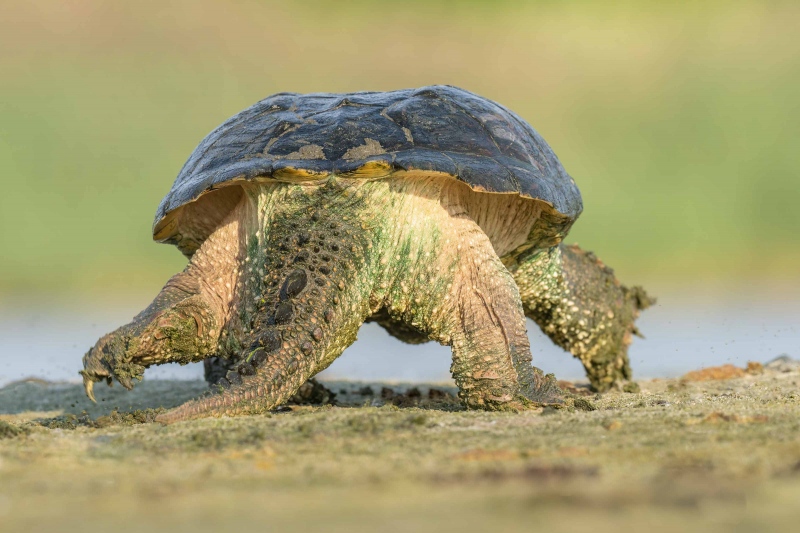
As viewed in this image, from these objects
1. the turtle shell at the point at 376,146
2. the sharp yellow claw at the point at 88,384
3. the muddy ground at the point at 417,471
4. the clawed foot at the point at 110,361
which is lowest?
the muddy ground at the point at 417,471

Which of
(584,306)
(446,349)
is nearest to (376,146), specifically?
(584,306)

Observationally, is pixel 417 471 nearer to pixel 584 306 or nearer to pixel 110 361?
pixel 110 361

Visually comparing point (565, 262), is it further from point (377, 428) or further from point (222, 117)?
point (222, 117)

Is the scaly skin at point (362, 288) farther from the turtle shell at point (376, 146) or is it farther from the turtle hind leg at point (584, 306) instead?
the turtle hind leg at point (584, 306)

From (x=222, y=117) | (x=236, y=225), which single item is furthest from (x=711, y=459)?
(x=222, y=117)

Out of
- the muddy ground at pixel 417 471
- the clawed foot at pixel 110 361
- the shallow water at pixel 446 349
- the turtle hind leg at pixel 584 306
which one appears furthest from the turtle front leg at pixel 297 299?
the shallow water at pixel 446 349

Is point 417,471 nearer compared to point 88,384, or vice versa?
point 417,471

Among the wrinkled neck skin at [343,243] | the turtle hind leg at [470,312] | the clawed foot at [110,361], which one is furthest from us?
the turtle hind leg at [470,312]

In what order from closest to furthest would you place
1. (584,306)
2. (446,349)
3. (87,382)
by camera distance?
(87,382), (584,306), (446,349)

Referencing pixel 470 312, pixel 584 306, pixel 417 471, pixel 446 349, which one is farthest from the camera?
pixel 446 349
